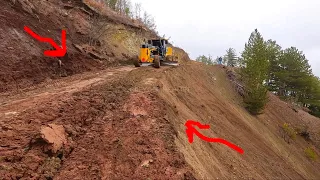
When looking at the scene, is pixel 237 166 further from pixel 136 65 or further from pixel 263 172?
pixel 136 65

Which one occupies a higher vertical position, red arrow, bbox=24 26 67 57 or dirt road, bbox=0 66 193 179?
Result: red arrow, bbox=24 26 67 57

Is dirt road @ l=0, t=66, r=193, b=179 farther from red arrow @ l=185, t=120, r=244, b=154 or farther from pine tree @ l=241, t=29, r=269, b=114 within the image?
pine tree @ l=241, t=29, r=269, b=114

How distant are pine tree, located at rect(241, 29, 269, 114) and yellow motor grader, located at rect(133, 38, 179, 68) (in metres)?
7.67

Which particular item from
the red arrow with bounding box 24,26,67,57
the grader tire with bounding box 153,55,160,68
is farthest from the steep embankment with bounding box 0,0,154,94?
the grader tire with bounding box 153,55,160,68

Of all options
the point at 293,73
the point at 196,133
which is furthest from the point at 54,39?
the point at 293,73

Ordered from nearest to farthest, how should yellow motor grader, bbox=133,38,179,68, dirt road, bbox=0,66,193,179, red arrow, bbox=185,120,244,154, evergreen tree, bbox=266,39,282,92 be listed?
dirt road, bbox=0,66,193,179, red arrow, bbox=185,120,244,154, yellow motor grader, bbox=133,38,179,68, evergreen tree, bbox=266,39,282,92

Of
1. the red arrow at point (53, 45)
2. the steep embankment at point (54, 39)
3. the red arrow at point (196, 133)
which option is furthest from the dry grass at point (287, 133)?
the red arrow at point (53, 45)

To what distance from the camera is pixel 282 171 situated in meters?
15.4

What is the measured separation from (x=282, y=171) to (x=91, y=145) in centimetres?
1200

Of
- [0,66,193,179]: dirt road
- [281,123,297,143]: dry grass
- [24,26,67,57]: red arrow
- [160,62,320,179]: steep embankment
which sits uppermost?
[24,26,67,57]: red arrow

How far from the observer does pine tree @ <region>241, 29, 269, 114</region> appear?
23797mm

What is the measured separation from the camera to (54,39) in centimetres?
1633

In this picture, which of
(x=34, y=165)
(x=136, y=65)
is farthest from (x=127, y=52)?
(x=34, y=165)

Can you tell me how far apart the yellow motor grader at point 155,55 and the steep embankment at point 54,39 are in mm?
2161
